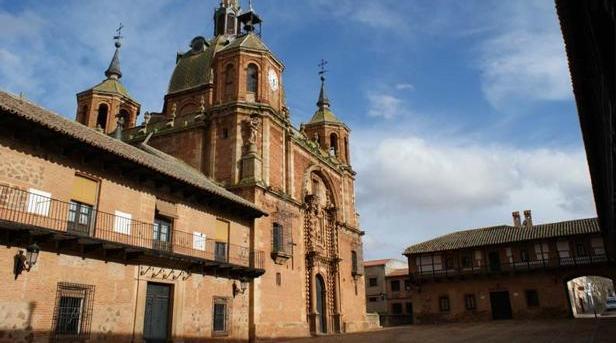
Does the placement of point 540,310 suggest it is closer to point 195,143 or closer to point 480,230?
point 480,230

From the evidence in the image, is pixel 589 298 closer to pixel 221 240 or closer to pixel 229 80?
pixel 229 80

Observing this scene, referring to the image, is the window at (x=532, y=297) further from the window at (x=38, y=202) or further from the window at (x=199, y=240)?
the window at (x=38, y=202)

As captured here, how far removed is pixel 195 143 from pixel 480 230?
27.3m

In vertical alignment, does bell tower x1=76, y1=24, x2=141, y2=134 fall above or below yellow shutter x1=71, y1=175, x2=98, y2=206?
above

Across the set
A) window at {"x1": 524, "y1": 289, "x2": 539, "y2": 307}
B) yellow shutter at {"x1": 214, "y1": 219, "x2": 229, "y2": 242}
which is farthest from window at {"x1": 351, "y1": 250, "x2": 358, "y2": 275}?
yellow shutter at {"x1": 214, "y1": 219, "x2": 229, "y2": 242}

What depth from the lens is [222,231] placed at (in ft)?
71.8

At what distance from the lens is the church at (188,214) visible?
1384 centimetres

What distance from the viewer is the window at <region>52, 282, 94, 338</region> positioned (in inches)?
551

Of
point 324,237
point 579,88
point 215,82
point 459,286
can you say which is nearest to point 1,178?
point 579,88

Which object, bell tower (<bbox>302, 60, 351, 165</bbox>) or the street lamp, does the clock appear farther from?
the street lamp

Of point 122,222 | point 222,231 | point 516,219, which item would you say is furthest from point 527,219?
point 122,222

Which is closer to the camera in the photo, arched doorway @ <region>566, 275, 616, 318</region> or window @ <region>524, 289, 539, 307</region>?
window @ <region>524, 289, 539, 307</region>

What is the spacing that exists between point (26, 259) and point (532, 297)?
115 ft

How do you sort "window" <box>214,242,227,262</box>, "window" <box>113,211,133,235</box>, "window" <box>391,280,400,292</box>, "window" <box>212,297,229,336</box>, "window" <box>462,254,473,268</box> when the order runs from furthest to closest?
"window" <box>391,280,400,292</box> → "window" <box>462,254,473,268</box> → "window" <box>214,242,227,262</box> → "window" <box>212,297,229,336</box> → "window" <box>113,211,133,235</box>
